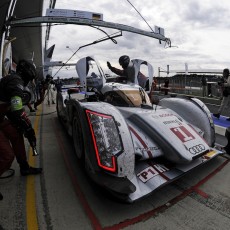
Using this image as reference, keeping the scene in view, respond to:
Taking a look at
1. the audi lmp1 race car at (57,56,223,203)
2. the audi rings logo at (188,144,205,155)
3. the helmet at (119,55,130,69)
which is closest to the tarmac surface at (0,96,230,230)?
the audi lmp1 race car at (57,56,223,203)

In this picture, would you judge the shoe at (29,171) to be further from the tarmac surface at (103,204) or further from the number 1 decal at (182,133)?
the number 1 decal at (182,133)

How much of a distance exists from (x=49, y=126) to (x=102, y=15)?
17.4 feet

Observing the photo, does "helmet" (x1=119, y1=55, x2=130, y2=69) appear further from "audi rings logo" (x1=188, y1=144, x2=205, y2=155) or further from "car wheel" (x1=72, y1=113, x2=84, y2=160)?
"audi rings logo" (x1=188, y1=144, x2=205, y2=155)

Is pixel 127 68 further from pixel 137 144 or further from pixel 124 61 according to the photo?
pixel 137 144

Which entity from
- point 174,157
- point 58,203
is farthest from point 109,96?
point 58,203

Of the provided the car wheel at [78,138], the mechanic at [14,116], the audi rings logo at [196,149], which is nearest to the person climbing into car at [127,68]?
the car wheel at [78,138]

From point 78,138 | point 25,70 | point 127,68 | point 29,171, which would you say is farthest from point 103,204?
point 127,68

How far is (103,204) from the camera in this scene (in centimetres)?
273

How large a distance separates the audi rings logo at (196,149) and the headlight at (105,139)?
1.00 meters

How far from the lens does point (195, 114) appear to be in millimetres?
4172

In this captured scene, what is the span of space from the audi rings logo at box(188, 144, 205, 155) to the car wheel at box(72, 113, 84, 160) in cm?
142

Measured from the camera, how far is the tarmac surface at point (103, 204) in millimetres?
2381

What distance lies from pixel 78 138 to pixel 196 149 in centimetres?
168

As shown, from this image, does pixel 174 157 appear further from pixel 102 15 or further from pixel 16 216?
pixel 102 15
